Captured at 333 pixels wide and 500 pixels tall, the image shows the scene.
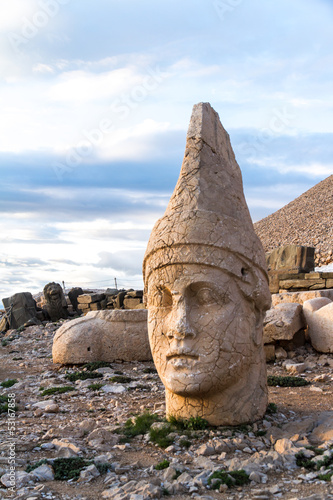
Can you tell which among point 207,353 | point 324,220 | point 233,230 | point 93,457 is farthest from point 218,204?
point 324,220

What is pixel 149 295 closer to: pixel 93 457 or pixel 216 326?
pixel 216 326

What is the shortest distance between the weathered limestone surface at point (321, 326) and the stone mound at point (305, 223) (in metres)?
28.6

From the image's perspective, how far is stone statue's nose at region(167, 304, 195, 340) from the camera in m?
5.22

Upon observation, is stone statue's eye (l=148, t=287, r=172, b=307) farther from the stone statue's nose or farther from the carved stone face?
the stone statue's nose

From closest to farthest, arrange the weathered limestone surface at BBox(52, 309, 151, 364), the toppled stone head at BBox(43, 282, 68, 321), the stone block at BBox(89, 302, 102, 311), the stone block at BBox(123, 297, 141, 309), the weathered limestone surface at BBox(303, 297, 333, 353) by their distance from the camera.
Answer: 1. the weathered limestone surface at BBox(303, 297, 333, 353)
2. the weathered limestone surface at BBox(52, 309, 151, 364)
3. the stone block at BBox(123, 297, 141, 309)
4. the stone block at BBox(89, 302, 102, 311)
5. the toppled stone head at BBox(43, 282, 68, 321)

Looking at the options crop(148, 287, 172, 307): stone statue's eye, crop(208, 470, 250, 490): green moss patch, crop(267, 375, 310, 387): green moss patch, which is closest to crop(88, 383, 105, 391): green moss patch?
crop(267, 375, 310, 387): green moss patch

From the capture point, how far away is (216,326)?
530 centimetres

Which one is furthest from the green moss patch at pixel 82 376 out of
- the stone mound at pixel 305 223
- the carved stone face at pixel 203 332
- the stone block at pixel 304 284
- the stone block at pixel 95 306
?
the stone mound at pixel 305 223

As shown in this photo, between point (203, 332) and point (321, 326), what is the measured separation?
19.9 ft

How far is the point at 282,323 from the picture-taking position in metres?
10.6

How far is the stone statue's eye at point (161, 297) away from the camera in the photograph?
18.4 ft

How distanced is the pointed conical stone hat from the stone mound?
34033mm

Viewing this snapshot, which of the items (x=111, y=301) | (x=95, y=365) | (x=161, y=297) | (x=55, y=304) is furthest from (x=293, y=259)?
(x=161, y=297)

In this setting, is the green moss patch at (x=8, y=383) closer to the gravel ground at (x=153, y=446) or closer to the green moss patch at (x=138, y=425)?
the gravel ground at (x=153, y=446)
